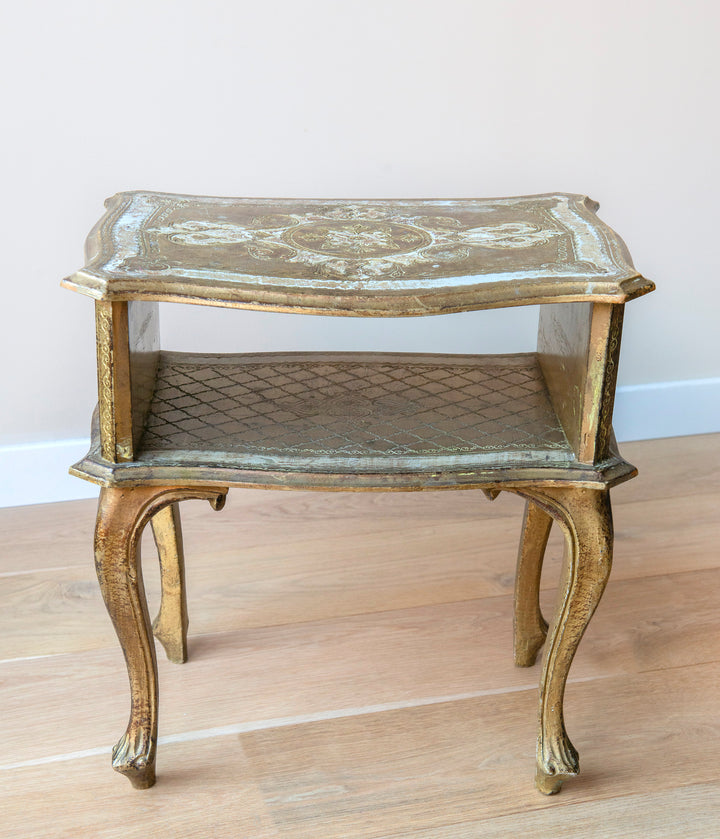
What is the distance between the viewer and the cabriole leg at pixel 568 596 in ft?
3.29

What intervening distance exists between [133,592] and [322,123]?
0.95 m

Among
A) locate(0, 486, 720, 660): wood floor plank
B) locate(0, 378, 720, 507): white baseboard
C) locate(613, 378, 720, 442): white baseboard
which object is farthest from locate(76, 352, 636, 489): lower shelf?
locate(613, 378, 720, 442): white baseboard

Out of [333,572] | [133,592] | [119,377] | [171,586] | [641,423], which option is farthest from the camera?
[641,423]

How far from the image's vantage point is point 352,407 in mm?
1082

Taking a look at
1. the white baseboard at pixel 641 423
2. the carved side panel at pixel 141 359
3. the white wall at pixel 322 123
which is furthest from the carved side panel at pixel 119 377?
the white baseboard at pixel 641 423

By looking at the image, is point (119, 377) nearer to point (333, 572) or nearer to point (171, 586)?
point (171, 586)

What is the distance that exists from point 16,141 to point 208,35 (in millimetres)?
360

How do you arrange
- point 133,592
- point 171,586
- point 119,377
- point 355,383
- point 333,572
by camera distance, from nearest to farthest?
point 119,377
point 133,592
point 355,383
point 171,586
point 333,572

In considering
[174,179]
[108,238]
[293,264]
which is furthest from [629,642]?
[174,179]

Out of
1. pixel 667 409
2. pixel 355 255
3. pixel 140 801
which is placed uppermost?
pixel 355 255

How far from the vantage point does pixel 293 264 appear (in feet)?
3.10

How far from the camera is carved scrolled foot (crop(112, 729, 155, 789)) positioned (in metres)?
1.10

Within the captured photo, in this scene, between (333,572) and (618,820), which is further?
(333,572)

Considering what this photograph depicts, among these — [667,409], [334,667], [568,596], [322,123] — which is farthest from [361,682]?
[667,409]
